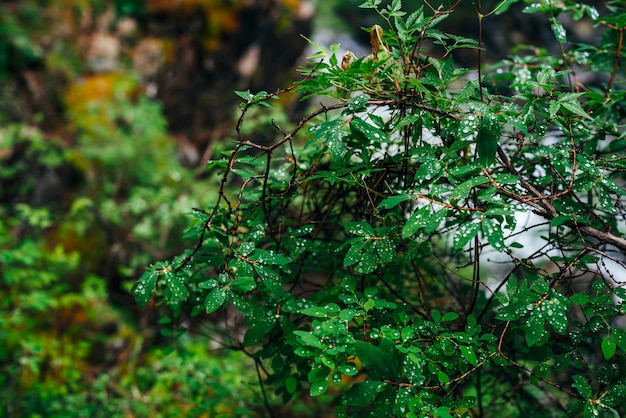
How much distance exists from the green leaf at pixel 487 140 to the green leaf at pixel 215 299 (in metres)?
0.64

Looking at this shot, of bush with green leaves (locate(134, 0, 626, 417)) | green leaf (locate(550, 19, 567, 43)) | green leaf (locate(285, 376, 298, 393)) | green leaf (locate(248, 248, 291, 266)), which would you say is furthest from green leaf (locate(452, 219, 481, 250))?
green leaf (locate(550, 19, 567, 43))

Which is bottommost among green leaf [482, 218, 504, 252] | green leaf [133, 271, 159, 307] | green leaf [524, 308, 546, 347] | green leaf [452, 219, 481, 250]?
green leaf [524, 308, 546, 347]

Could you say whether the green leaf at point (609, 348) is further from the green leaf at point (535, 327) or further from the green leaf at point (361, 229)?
the green leaf at point (361, 229)

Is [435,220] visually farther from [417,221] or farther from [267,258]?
[267,258]

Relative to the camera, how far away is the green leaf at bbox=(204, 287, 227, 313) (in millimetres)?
1045

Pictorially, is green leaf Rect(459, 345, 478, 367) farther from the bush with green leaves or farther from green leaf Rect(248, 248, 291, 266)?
green leaf Rect(248, 248, 291, 266)

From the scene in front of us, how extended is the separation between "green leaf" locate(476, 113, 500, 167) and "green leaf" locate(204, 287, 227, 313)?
64 centimetres

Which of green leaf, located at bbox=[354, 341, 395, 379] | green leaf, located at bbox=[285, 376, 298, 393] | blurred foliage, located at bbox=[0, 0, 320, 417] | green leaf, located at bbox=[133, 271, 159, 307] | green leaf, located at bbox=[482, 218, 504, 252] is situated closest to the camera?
green leaf, located at bbox=[482, 218, 504, 252]

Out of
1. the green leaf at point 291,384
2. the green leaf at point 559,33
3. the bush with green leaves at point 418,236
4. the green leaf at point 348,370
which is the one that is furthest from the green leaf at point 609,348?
the green leaf at point 559,33

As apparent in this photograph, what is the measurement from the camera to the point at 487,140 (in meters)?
1.02

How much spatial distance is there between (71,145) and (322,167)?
3.88m

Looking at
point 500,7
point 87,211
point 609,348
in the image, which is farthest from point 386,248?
point 87,211

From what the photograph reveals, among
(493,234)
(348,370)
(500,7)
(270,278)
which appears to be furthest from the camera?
(500,7)

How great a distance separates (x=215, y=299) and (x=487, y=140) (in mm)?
686
